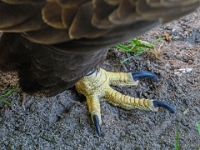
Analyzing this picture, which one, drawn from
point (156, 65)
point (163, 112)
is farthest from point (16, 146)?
point (156, 65)

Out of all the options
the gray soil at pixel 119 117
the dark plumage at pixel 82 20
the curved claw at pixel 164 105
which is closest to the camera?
the dark plumage at pixel 82 20

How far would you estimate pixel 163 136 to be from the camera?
6.92 feet

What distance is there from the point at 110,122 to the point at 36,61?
1.89 ft

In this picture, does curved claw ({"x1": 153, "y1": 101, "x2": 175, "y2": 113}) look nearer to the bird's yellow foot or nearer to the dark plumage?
the bird's yellow foot

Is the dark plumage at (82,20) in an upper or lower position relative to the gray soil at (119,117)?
upper

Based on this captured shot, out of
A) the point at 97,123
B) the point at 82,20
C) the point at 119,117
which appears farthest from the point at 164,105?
the point at 82,20

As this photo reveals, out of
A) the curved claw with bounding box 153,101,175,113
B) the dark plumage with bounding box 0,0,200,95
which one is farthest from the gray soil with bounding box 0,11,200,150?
the dark plumage with bounding box 0,0,200,95

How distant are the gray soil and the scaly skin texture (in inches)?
1.4

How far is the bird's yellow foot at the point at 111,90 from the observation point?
2.25 m

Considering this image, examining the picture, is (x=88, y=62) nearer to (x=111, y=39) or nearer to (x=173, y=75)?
(x=111, y=39)

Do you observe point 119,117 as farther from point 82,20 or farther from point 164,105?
point 82,20

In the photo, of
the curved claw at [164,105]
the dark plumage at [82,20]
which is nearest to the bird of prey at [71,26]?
the dark plumage at [82,20]

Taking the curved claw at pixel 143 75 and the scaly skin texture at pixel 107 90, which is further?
the curved claw at pixel 143 75

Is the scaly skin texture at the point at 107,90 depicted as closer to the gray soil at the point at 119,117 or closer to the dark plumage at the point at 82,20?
the gray soil at the point at 119,117
